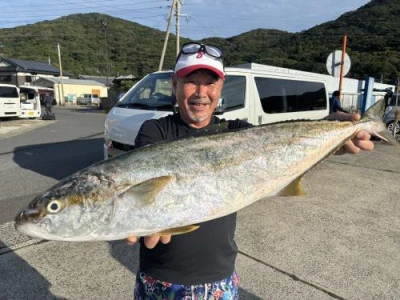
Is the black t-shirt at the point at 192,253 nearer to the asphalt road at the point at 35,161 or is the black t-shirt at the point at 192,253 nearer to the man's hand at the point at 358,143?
the man's hand at the point at 358,143

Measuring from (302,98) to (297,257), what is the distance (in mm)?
5268

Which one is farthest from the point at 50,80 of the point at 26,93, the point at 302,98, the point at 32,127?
the point at 302,98

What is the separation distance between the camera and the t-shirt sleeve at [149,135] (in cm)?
190

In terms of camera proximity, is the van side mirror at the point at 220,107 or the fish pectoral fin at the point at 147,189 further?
the van side mirror at the point at 220,107

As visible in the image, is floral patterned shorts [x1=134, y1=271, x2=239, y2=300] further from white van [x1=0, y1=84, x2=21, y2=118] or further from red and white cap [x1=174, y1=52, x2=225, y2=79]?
white van [x1=0, y1=84, x2=21, y2=118]

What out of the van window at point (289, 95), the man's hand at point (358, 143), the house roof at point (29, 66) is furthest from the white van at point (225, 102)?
the house roof at point (29, 66)

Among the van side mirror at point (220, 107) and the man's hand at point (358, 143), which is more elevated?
the man's hand at point (358, 143)

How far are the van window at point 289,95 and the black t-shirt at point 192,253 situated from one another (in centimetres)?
556

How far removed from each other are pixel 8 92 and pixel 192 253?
24039mm

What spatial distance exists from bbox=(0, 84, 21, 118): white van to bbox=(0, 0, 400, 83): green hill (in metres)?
19.3

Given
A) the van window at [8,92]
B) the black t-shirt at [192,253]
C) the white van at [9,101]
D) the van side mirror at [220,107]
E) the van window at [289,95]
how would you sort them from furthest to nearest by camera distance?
1. the van window at [8,92]
2. the white van at [9,101]
3. the van window at [289,95]
4. the van side mirror at [220,107]
5. the black t-shirt at [192,253]

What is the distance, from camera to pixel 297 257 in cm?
417

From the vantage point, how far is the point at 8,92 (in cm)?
2261

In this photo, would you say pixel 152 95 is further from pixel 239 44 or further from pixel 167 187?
pixel 239 44
